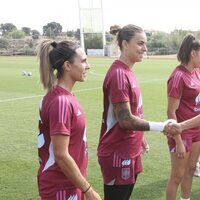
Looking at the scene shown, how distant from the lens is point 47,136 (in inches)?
117

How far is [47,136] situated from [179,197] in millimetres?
2898

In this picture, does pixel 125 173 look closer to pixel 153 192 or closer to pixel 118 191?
pixel 118 191

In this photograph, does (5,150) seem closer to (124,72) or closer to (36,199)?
(36,199)

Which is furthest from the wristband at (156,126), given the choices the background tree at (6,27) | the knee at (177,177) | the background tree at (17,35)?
the background tree at (6,27)

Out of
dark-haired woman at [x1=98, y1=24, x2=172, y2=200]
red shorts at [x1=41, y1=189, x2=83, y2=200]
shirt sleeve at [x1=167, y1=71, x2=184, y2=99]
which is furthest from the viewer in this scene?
shirt sleeve at [x1=167, y1=71, x2=184, y2=99]

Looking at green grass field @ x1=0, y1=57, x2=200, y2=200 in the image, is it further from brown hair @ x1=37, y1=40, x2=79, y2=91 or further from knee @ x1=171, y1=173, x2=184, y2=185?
knee @ x1=171, y1=173, x2=184, y2=185

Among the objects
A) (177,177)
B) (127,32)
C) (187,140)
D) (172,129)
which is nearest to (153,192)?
(177,177)

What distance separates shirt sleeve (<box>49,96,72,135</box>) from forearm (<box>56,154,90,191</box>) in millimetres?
183

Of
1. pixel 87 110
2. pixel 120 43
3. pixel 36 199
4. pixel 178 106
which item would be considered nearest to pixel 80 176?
pixel 120 43

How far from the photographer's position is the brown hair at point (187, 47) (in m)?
4.46

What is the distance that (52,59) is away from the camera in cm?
301

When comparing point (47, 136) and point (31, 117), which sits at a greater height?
point (47, 136)

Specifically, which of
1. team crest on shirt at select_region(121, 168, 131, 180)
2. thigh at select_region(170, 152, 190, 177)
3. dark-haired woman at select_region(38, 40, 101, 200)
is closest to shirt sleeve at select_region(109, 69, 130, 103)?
dark-haired woman at select_region(38, 40, 101, 200)

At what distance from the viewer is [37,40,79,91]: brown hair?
118 inches
